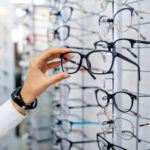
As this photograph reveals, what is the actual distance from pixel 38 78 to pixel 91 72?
0.24 m

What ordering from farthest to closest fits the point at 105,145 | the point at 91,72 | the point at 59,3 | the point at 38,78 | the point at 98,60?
1. the point at 59,3
2. the point at 98,60
3. the point at 105,145
4. the point at 91,72
5. the point at 38,78

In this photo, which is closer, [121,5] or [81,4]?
[121,5]

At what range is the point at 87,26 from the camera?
1811mm

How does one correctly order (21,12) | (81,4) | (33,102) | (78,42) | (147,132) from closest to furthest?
1. (33,102)
2. (147,132)
3. (81,4)
4. (78,42)
5. (21,12)

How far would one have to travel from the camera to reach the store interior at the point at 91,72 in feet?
3.68

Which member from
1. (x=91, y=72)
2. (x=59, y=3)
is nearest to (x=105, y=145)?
(x=91, y=72)

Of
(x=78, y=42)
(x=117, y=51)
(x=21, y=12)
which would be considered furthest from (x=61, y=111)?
(x=21, y=12)

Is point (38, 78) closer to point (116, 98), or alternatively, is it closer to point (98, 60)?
point (116, 98)

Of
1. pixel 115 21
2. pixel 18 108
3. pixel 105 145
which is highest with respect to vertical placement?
pixel 115 21

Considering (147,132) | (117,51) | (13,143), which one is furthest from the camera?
(13,143)

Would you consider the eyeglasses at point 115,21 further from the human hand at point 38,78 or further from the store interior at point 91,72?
the human hand at point 38,78

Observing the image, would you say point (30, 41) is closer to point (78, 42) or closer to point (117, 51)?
point (78, 42)

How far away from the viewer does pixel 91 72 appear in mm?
1026

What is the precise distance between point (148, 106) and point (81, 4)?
2.64ft
